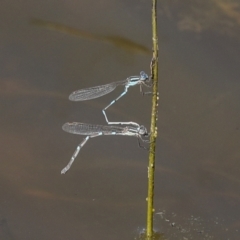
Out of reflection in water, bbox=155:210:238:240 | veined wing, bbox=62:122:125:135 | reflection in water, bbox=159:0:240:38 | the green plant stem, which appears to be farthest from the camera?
reflection in water, bbox=159:0:240:38

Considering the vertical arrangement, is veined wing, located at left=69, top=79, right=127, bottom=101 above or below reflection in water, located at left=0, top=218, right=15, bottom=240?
above

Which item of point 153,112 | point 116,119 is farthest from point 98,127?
point 153,112

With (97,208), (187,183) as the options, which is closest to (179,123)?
(187,183)

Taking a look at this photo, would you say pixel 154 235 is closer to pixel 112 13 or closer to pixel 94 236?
pixel 94 236

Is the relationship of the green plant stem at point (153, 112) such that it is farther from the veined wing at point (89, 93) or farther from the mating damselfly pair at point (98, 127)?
the veined wing at point (89, 93)

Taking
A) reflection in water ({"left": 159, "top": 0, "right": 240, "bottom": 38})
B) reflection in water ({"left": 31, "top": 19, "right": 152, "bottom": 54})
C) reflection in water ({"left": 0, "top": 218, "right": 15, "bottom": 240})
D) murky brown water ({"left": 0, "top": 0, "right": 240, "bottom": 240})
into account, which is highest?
reflection in water ({"left": 159, "top": 0, "right": 240, "bottom": 38})

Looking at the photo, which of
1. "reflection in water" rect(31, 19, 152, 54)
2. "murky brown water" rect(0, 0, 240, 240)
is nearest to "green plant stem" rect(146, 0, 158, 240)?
"murky brown water" rect(0, 0, 240, 240)

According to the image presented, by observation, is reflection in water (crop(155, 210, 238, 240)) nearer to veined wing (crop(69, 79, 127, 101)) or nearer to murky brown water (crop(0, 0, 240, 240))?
murky brown water (crop(0, 0, 240, 240))
